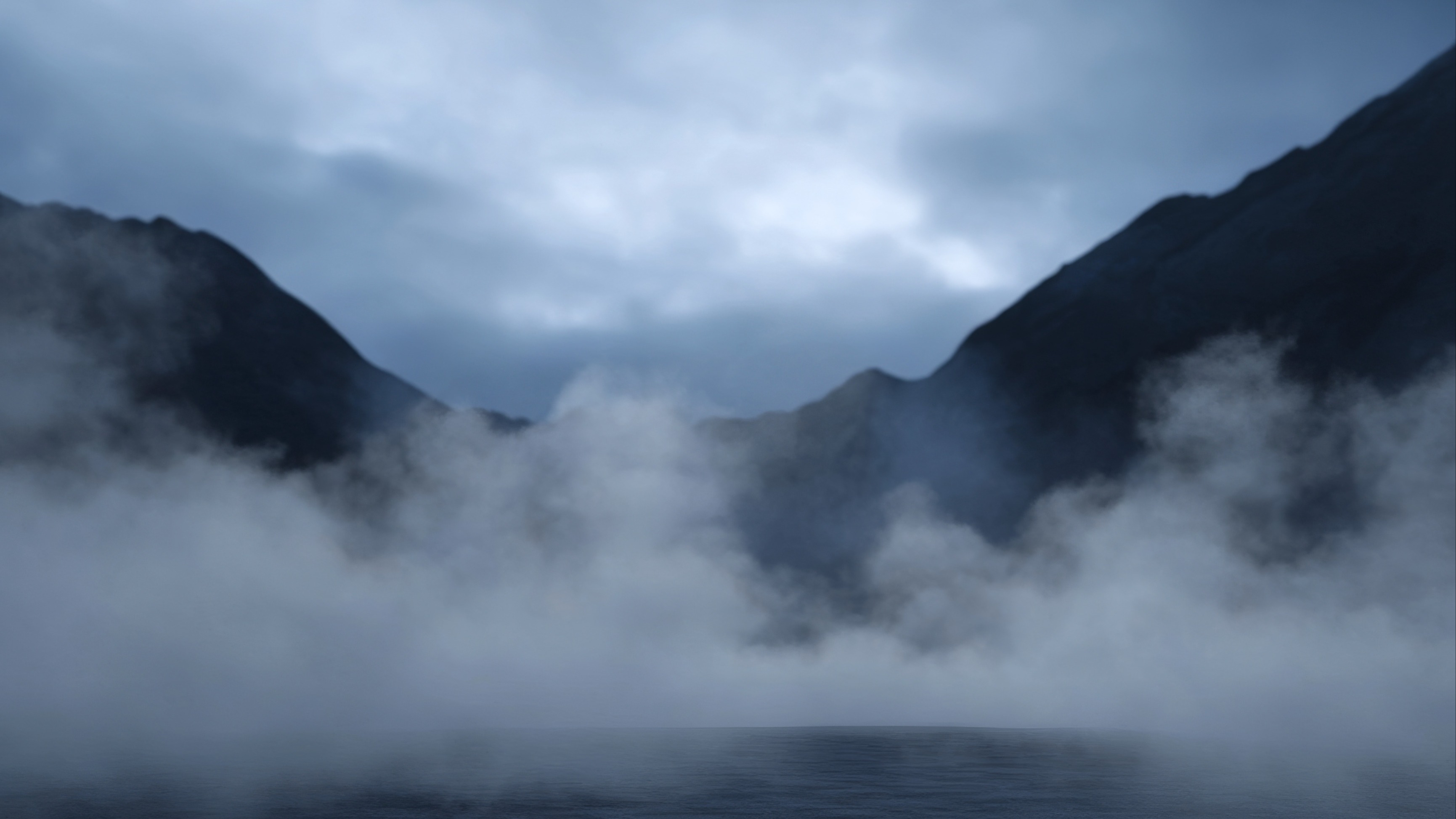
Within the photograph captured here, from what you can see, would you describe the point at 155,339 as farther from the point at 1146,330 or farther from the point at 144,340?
the point at 1146,330

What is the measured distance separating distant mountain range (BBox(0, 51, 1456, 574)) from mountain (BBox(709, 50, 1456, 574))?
35 cm

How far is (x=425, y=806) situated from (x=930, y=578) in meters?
134

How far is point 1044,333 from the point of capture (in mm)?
183750

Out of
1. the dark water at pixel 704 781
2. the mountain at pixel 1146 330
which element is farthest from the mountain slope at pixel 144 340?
the dark water at pixel 704 781

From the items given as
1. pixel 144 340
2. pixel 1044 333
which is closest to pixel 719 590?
pixel 1044 333

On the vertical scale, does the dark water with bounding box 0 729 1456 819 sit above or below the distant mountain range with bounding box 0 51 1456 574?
below

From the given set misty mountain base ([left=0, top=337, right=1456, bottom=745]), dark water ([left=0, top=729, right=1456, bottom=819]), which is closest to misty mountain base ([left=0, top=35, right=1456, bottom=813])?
misty mountain base ([left=0, top=337, right=1456, bottom=745])

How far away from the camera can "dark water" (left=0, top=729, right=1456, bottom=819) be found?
3247cm

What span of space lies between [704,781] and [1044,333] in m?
155

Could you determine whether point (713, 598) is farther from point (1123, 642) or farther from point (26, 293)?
point (26, 293)

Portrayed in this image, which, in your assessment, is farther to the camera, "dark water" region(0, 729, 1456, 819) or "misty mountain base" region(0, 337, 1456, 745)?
"misty mountain base" region(0, 337, 1456, 745)

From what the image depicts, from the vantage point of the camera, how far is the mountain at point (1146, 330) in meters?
138

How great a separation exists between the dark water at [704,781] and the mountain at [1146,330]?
89867mm

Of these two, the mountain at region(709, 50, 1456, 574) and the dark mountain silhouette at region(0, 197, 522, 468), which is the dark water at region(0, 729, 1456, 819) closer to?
the mountain at region(709, 50, 1456, 574)
